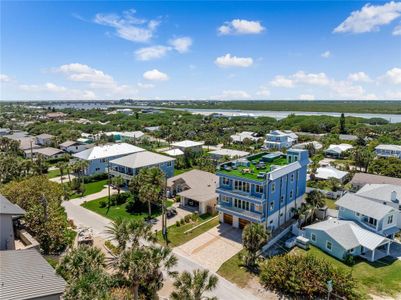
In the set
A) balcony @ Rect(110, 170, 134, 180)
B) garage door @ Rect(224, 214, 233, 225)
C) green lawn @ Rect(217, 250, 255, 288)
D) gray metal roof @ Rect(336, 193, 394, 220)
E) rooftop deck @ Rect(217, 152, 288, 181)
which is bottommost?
green lawn @ Rect(217, 250, 255, 288)

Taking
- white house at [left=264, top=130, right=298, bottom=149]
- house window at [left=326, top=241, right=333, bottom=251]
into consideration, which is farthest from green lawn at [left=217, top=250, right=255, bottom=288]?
white house at [left=264, top=130, right=298, bottom=149]

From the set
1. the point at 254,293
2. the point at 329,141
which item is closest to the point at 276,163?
the point at 254,293

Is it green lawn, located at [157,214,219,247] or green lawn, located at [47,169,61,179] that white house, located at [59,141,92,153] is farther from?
green lawn, located at [157,214,219,247]

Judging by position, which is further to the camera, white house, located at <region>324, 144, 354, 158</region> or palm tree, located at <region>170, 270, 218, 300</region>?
white house, located at <region>324, 144, 354, 158</region>

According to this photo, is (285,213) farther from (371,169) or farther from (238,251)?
(371,169)

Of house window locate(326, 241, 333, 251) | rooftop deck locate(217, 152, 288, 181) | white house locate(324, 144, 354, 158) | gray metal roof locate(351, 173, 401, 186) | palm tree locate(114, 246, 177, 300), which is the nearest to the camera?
palm tree locate(114, 246, 177, 300)
